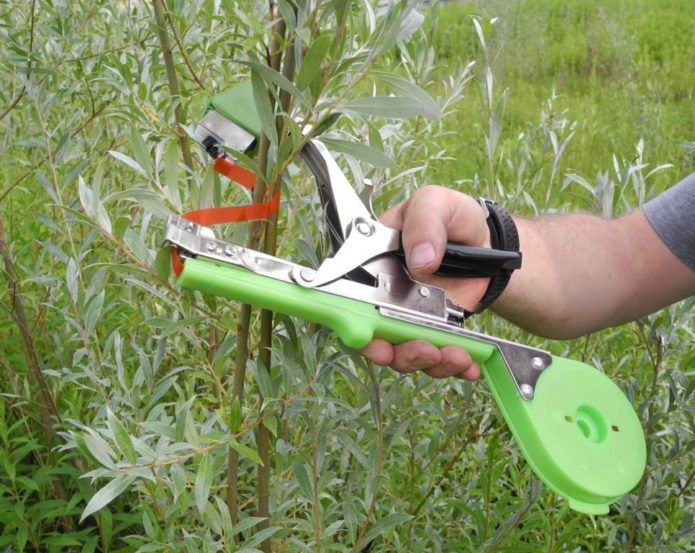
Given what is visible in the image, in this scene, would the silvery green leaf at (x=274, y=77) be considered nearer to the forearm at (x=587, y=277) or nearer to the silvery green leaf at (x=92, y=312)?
the silvery green leaf at (x=92, y=312)

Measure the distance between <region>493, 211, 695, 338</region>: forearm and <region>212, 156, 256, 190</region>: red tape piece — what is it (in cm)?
74

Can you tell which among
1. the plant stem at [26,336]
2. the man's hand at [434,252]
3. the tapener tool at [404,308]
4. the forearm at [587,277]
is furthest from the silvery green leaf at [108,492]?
the forearm at [587,277]

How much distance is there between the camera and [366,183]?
1.21 meters

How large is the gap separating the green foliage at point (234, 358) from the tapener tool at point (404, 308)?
0.22ft

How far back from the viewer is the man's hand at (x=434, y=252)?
46.8 inches

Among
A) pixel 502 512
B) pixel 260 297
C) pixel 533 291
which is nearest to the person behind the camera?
pixel 260 297

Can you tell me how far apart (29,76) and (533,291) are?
1301 mm

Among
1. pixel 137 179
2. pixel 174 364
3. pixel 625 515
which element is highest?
pixel 137 179

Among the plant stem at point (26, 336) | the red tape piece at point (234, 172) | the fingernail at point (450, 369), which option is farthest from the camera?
the plant stem at point (26, 336)

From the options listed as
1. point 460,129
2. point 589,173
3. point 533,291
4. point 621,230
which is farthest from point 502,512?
point 460,129

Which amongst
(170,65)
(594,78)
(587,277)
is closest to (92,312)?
(170,65)

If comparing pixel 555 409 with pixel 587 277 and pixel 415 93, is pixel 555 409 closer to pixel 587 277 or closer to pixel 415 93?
pixel 587 277

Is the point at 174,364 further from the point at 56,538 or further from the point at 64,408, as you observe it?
the point at 56,538

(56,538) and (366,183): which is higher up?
(366,183)
